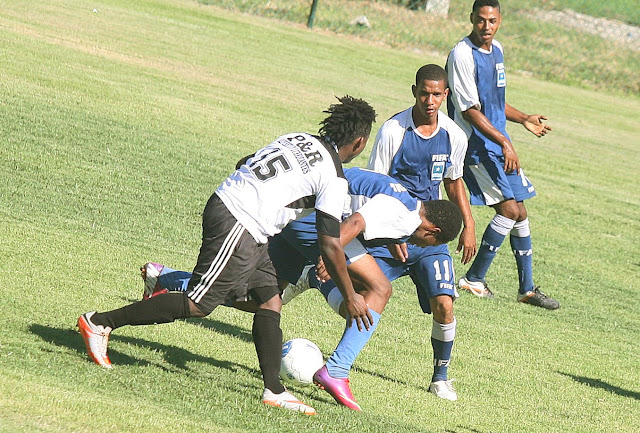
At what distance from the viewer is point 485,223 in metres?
12.5

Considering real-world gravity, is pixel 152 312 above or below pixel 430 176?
below

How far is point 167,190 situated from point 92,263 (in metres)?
2.84

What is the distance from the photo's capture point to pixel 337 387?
230 inches

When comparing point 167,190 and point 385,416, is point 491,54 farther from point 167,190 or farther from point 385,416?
point 385,416

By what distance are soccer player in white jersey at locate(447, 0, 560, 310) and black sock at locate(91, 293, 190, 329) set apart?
13.9 ft

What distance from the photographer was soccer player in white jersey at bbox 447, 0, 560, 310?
9008 mm

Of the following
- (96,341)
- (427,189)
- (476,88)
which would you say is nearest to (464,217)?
(427,189)

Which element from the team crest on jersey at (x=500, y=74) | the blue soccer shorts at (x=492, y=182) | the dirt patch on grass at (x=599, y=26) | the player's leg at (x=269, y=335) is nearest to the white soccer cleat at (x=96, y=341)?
the player's leg at (x=269, y=335)

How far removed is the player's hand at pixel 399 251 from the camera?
6.52m

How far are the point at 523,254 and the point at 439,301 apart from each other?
3249 millimetres

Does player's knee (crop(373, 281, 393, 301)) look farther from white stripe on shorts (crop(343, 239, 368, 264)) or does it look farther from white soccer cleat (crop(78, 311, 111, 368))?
white soccer cleat (crop(78, 311, 111, 368))

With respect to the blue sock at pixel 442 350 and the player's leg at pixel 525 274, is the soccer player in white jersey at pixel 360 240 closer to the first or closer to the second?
the blue sock at pixel 442 350

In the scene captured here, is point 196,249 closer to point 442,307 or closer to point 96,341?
point 442,307

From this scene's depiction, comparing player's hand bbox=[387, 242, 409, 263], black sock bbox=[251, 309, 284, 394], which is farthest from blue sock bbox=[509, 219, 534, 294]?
black sock bbox=[251, 309, 284, 394]
